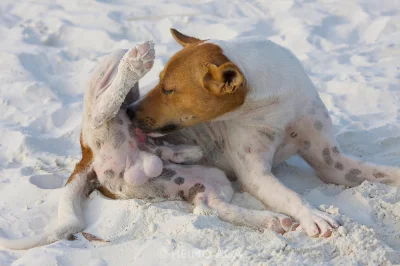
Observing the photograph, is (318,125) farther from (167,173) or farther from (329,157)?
(167,173)

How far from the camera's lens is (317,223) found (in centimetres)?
327

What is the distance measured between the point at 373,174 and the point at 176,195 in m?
1.30

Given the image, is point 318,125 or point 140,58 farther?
point 318,125

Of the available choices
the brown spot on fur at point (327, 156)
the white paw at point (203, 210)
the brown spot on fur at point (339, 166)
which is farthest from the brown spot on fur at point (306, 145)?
the white paw at point (203, 210)

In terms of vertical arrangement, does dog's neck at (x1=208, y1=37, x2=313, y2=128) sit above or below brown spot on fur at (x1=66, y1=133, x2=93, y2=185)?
above

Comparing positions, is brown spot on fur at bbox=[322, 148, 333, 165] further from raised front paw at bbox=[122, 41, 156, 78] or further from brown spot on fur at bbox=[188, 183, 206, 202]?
raised front paw at bbox=[122, 41, 156, 78]

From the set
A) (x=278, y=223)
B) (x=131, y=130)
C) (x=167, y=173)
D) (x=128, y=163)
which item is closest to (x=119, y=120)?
(x=131, y=130)

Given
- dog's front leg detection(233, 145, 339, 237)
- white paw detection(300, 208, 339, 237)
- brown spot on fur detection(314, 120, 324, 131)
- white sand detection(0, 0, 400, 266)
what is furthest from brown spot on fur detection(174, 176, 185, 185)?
brown spot on fur detection(314, 120, 324, 131)

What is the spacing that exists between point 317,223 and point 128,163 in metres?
1.22

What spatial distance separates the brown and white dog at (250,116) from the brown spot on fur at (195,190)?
261 mm

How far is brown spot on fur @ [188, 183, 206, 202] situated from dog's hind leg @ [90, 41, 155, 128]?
0.68 m

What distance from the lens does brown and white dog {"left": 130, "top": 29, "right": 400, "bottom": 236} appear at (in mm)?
3543

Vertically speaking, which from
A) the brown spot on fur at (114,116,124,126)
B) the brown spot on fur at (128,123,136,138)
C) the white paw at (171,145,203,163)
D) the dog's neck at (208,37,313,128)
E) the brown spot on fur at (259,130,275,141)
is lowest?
the white paw at (171,145,203,163)

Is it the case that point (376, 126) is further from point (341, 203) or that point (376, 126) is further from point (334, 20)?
point (334, 20)
